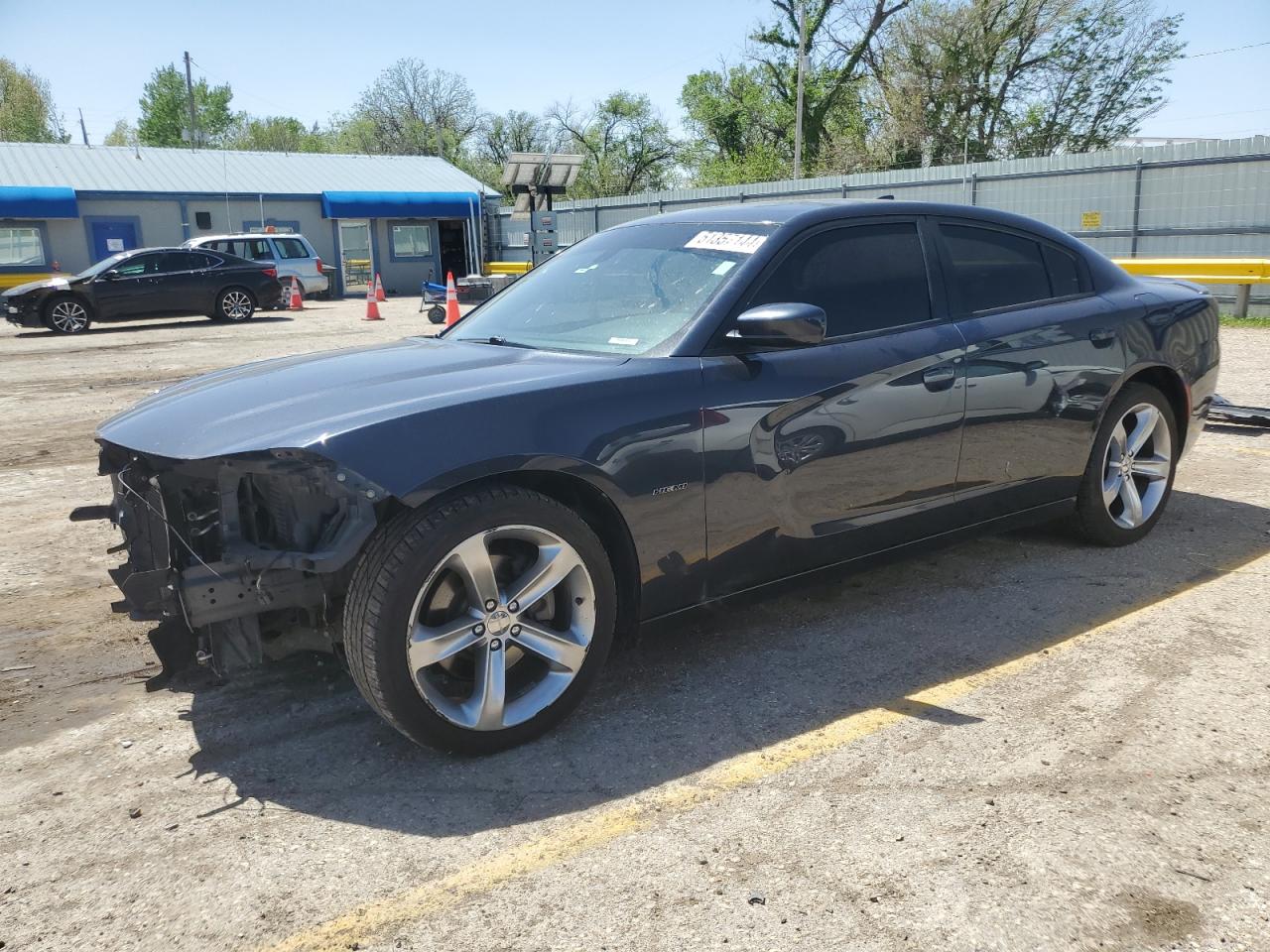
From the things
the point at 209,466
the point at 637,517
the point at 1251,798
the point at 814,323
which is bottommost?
the point at 1251,798

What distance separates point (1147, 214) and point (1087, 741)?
1650 centimetres

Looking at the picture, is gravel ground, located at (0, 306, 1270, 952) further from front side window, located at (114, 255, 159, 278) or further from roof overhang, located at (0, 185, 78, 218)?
roof overhang, located at (0, 185, 78, 218)

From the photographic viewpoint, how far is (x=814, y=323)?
325cm

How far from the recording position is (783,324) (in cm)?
321

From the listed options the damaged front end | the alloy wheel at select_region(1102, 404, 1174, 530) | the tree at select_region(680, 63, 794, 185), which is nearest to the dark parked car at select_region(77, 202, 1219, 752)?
the damaged front end

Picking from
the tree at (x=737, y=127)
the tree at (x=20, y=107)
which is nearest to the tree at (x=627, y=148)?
the tree at (x=737, y=127)

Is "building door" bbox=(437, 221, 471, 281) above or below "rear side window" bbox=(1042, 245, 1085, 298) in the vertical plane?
above

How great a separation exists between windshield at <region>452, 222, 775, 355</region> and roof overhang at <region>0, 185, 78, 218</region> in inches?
1108

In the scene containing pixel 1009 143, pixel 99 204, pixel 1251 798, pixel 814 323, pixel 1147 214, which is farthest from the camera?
pixel 1009 143

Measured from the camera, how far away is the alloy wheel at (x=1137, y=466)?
15.4 feet

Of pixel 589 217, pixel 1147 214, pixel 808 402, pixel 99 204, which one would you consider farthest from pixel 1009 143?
pixel 808 402

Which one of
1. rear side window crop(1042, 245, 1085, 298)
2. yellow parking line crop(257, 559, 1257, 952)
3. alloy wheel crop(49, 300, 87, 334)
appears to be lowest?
yellow parking line crop(257, 559, 1257, 952)

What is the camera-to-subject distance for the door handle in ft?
12.5

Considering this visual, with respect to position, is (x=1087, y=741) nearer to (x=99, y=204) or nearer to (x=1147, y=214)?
(x=1147, y=214)
